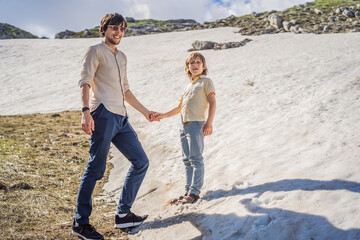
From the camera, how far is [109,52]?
3.77 metres

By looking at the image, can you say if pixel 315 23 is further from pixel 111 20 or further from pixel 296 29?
pixel 111 20

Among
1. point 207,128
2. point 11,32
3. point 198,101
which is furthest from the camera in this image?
point 11,32

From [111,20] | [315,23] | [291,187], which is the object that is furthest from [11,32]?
[291,187]

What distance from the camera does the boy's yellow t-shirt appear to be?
14.2 feet

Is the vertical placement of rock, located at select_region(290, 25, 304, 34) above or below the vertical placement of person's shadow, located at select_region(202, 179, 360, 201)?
above

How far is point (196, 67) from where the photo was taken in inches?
178

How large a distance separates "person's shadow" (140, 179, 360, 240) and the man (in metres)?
0.74

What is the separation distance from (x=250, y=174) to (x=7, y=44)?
1517 inches

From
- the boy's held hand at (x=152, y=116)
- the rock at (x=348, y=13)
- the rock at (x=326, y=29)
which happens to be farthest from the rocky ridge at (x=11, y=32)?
the boy's held hand at (x=152, y=116)

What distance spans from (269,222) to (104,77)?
2.84m

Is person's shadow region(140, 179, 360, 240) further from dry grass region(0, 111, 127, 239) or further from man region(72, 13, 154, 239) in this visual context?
dry grass region(0, 111, 127, 239)

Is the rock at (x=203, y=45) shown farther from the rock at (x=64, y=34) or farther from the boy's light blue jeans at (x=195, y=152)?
the rock at (x=64, y=34)

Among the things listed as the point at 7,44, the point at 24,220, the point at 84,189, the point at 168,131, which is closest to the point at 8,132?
the point at 168,131

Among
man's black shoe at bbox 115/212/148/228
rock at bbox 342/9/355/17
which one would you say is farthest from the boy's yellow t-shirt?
rock at bbox 342/9/355/17
